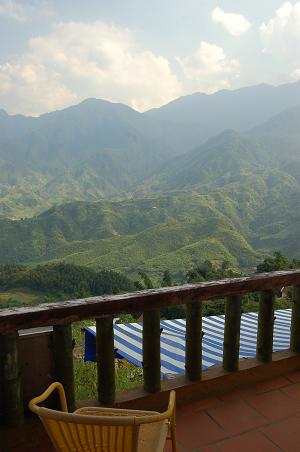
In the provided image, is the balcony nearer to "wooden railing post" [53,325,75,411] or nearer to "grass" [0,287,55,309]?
"wooden railing post" [53,325,75,411]

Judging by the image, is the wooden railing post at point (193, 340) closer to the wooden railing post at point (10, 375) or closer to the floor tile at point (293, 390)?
the floor tile at point (293, 390)

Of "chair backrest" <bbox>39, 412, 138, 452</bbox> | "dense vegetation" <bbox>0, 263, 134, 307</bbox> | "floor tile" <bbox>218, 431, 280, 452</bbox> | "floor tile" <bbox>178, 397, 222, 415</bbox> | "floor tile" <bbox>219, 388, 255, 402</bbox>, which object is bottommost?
"dense vegetation" <bbox>0, 263, 134, 307</bbox>

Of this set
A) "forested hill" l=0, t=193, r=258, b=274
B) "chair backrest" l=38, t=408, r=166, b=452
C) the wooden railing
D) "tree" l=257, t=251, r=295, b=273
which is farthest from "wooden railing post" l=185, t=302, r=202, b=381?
"forested hill" l=0, t=193, r=258, b=274

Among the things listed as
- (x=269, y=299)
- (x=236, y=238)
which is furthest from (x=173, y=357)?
(x=236, y=238)

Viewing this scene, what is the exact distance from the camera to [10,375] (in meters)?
1.92

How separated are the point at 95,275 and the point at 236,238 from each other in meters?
42.9

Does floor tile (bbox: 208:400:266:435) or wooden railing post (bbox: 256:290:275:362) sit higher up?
wooden railing post (bbox: 256:290:275:362)

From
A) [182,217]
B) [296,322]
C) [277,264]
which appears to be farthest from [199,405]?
[182,217]

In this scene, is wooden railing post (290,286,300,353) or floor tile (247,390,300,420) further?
wooden railing post (290,286,300,353)

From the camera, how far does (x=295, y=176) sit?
480 ft

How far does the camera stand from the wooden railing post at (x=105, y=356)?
2.17m

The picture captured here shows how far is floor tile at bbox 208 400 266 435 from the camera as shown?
2.30 meters

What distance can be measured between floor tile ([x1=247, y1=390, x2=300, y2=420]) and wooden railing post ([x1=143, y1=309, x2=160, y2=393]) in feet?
2.22

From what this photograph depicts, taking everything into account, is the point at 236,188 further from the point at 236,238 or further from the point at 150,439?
the point at 150,439
